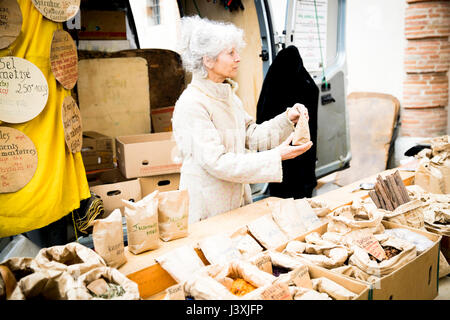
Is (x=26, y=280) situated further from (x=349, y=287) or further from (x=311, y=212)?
(x=311, y=212)

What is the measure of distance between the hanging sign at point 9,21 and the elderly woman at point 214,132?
80cm

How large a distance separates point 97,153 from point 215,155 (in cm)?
185

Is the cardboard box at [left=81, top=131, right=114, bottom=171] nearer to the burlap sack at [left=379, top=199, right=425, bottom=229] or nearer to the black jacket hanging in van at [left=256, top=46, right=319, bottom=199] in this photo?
the black jacket hanging in van at [left=256, top=46, right=319, bottom=199]

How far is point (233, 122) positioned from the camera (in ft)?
7.54

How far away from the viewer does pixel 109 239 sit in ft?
4.73

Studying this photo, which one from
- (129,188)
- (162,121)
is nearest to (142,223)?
(129,188)

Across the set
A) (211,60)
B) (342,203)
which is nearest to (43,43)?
(211,60)

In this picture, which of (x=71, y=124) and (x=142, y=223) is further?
(x=71, y=124)

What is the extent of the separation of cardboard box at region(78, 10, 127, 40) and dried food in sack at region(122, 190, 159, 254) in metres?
3.01

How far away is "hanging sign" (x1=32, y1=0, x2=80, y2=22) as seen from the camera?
2127mm

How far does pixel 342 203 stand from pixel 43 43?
1.78 meters

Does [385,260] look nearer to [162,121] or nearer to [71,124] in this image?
[71,124]

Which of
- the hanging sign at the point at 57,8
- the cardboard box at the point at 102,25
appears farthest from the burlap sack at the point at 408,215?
the cardboard box at the point at 102,25
